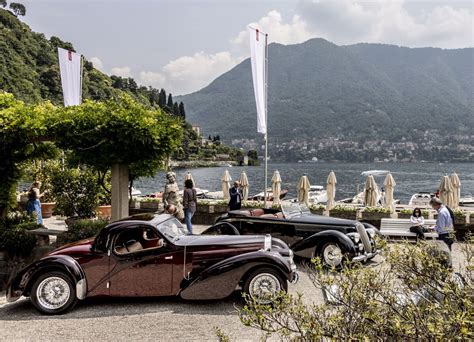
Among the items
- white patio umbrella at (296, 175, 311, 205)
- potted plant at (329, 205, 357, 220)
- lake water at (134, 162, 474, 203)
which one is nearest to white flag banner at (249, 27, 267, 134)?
white patio umbrella at (296, 175, 311, 205)

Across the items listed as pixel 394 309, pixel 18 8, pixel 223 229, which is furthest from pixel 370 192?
pixel 18 8

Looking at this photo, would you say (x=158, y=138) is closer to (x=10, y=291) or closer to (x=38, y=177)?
(x=10, y=291)

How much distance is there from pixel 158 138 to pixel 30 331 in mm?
5455

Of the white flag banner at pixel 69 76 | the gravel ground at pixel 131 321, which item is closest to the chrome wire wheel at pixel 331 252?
the gravel ground at pixel 131 321

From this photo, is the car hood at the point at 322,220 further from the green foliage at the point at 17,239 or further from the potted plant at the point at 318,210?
the green foliage at the point at 17,239

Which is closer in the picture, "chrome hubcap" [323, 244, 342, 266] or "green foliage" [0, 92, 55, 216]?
"chrome hubcap" [323, 244, 342, 266]

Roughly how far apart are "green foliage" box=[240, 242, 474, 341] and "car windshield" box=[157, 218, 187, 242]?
13.7ft

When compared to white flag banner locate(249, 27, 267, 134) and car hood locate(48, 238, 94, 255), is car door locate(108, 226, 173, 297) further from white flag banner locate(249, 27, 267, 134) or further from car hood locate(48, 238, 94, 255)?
white flag banner locate(249, 27, 267, 134)

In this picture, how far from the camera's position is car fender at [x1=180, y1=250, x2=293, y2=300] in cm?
699


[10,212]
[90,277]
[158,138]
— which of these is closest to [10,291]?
[90,277]

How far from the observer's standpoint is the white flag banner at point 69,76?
61.4 feet

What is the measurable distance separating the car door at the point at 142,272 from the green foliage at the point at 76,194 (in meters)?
8.13

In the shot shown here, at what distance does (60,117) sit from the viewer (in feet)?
35.5

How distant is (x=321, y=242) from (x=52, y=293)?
17.4 ft
